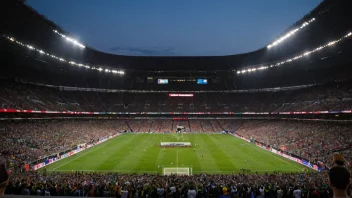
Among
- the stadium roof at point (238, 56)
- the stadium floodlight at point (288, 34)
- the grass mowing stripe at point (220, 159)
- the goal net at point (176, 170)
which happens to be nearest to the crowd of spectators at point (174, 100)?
the stadium roof at point (238, 56)

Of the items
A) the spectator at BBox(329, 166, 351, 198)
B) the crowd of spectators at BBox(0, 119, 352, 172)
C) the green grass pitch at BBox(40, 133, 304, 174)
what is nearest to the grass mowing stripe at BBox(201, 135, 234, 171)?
the green grass pitch at BBox(40, 133, 304, 174)

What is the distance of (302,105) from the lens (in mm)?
59188

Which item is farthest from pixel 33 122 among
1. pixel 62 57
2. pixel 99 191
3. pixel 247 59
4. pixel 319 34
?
pixel 247 59

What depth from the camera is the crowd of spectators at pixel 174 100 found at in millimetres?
49344

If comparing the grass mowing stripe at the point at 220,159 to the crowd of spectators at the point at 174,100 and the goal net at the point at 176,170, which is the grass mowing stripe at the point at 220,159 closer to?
the goal net at the point at 176,170

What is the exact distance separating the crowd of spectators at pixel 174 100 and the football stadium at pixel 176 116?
389 millimetres

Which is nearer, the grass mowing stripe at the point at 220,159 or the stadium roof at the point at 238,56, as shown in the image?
the grass mowing stripe at the point at 220,159

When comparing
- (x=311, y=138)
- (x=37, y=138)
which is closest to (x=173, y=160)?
(x=37, y=138)

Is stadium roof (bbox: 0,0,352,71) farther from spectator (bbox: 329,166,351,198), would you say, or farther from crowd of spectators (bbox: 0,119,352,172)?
spectator (bbox: 329,166,351,198)

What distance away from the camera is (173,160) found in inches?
1465

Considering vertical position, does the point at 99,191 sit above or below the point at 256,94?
below

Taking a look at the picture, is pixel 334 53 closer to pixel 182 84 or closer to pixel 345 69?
pixel 345 69

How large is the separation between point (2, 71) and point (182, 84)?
2541 inches

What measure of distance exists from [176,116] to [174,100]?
846 centimetres
